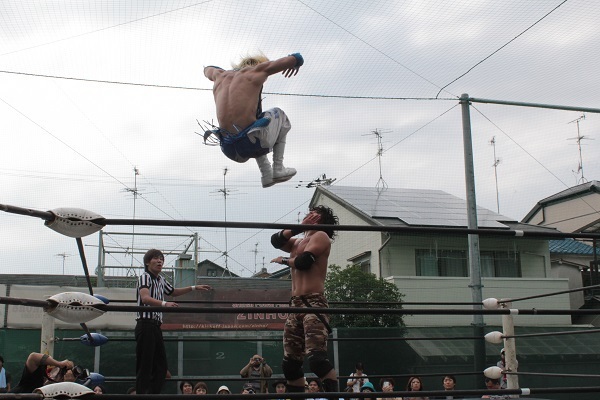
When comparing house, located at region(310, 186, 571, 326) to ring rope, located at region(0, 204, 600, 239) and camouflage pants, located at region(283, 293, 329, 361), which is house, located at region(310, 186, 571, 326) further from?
ring rope, located at region(0, 204, 600, 239)

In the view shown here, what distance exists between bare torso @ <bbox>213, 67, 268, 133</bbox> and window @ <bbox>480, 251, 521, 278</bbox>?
12.7 meters

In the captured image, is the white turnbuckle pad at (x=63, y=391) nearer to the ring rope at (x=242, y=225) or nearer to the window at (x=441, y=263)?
the ring rope at (x=242, y=225)

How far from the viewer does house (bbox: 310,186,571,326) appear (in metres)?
14.0

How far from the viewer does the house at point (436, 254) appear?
1398 centimetres

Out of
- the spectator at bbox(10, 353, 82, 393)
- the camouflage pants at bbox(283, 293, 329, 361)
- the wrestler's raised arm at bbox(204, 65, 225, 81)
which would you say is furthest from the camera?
the wrestler's raised arm at bbox(204, 65, 225, 81)

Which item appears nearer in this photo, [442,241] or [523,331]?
[523,331]

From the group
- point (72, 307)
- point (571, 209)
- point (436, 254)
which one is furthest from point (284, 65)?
point (571, 209)

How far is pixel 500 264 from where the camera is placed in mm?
15883

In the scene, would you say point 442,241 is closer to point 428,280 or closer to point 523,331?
point 428,280

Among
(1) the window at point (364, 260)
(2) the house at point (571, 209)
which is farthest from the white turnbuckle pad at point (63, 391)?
Result: (2) the house at point (571, 209)

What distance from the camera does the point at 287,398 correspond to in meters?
2.66

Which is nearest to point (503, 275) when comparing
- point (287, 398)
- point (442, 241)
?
point (442, 241)

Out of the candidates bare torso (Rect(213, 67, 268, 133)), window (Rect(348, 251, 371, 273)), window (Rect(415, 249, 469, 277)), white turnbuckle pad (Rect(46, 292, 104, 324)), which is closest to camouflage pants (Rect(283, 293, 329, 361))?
bare torso (Rect(213, 67, 268, 133))

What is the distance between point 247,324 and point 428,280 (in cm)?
515
